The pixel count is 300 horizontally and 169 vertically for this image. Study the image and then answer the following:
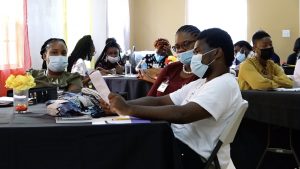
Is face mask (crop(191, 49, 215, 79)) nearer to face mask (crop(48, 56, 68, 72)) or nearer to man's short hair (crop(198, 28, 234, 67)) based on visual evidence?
man's short hair (crop(198, 28, 234, 67))

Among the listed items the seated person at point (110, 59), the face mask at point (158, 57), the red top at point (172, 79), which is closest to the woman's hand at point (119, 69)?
the seated person at point (110, 59)

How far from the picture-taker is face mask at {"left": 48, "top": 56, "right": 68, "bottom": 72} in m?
2.96

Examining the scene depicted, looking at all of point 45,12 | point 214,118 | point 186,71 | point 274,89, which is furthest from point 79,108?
point 45,12

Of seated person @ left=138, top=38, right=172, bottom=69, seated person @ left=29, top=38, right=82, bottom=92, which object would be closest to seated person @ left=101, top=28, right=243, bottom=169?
seated person @ left=29, top=38, right=82, bottom=92

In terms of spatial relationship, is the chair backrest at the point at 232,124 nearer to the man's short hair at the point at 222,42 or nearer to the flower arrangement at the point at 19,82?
the man's short hair at the point at 222,42

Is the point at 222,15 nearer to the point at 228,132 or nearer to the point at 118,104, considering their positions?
the point at 228,132

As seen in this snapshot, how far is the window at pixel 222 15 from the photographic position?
8.12 metres

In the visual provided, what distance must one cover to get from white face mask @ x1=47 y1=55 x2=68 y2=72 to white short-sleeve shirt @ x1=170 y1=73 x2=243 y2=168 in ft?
4.46

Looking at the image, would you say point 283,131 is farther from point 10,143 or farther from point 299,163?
point 10,143

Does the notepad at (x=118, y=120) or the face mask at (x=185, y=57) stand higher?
the face mask at (x=185, y=57)

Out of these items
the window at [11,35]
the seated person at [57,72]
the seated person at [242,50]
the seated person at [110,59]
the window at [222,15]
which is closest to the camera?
the seated person at [57,72]

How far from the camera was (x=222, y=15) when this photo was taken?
324 inches

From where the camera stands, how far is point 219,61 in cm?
189

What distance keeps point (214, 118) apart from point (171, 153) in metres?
0.25
